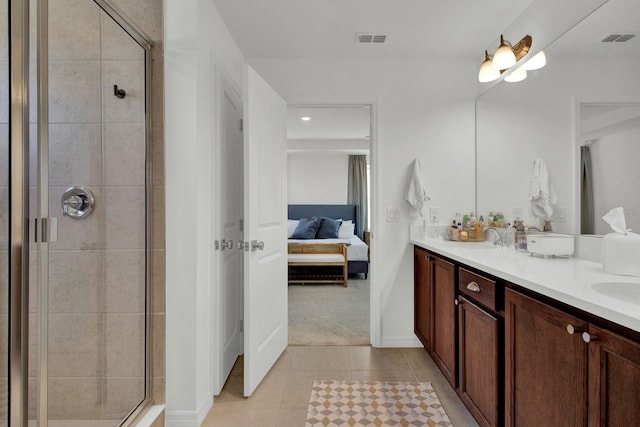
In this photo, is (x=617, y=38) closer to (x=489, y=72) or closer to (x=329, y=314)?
(x=489, y=72)

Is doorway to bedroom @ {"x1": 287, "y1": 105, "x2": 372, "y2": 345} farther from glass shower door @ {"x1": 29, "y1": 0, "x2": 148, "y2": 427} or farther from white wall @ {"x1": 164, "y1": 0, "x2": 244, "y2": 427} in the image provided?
glass shower door @ {"x1": 29, "y1": 0, "x2": 148, "y2": 427}

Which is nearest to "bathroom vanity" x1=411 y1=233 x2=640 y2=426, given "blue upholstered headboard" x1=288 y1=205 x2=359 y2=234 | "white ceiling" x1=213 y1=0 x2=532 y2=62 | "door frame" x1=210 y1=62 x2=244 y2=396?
"door frame" x1=210 y1=62 x2=244 y2=396

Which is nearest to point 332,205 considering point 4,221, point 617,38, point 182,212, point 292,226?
point 292,226

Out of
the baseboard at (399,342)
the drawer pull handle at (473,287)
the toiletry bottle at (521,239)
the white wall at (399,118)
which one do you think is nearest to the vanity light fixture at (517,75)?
the white wall at (399,118)

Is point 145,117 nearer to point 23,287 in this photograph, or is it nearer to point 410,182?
point 23,287

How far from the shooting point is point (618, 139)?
149 centimetres

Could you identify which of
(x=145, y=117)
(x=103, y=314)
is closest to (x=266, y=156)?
(x=145, y=117)

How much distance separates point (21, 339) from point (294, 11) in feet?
6.94

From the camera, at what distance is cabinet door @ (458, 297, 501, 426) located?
1386 millimetres

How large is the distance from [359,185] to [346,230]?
1.16m

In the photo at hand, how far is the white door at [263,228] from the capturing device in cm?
198

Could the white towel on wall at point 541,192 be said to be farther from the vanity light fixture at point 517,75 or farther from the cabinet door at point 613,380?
the cabinet door at point 613,380

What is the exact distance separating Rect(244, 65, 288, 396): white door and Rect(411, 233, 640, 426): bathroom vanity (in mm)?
1122

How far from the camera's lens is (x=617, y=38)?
1.49 metres
